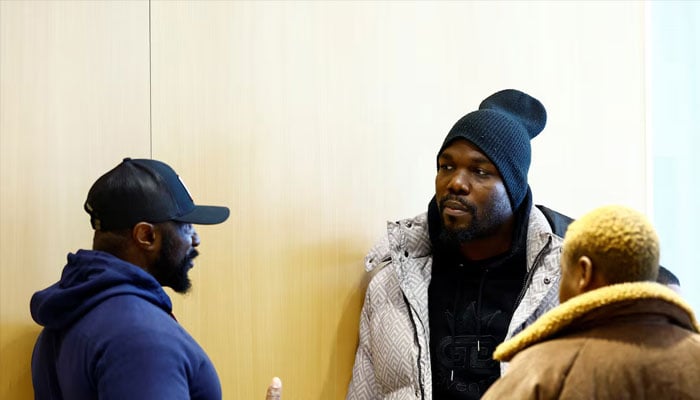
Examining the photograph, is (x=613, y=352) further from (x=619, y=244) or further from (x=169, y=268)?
(x=169, y=268)

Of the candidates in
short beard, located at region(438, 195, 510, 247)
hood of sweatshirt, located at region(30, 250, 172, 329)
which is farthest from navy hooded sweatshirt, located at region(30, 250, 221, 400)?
short beard, located at region(438, 195, 510, 247)

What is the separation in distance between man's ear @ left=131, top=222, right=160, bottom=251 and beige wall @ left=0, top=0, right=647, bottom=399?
494 millimetres

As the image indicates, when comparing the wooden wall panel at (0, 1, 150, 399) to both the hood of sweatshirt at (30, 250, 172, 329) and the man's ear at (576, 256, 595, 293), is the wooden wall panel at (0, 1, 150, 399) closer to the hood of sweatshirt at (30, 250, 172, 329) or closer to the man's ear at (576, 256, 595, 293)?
the hood of sweatshirt at (30, 250, 172, 329)

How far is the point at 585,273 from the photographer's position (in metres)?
1.73

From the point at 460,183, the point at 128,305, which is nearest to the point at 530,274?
the point at 460,183

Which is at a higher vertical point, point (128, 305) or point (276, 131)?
point (276, 131)

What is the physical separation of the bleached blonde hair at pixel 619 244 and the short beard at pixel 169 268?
1.02 m

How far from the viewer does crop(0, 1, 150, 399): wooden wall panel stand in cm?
265

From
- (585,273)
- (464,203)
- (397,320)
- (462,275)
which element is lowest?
(397,320)

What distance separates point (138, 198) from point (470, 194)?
3.21ft

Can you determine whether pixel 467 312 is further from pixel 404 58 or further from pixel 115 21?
pixel 115 21

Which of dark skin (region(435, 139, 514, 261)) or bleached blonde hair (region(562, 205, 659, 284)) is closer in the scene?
bleached blonde hair (region(562, 205, 659, 284))

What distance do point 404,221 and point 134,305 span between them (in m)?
1.07

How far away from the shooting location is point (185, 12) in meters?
2.87
